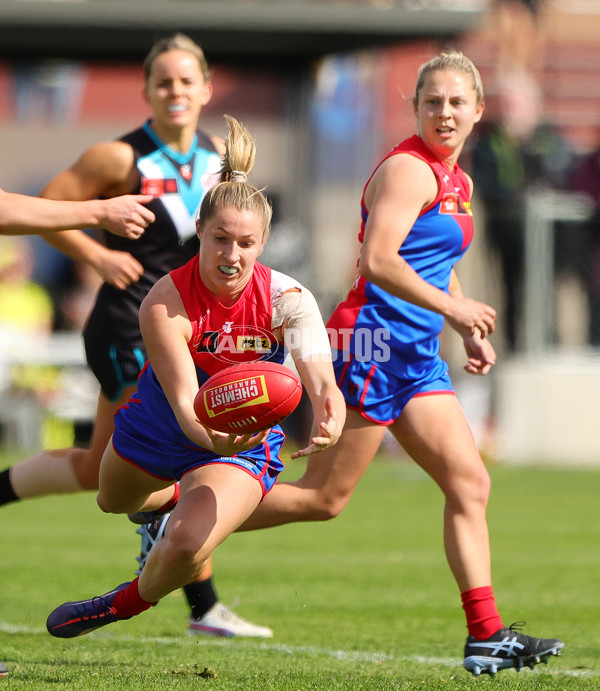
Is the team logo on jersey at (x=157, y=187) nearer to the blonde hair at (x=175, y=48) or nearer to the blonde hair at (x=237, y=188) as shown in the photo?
the blonde hair at (x=175, y=48)

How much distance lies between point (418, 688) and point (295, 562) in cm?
338

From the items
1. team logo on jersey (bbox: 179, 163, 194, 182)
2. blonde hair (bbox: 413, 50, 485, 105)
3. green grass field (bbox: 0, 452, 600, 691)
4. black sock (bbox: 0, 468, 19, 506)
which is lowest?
green grass field (bbox: 0, 452, 600, 691)

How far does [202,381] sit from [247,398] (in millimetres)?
584

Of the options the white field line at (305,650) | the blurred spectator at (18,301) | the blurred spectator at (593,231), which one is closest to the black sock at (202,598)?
the white field line at (305,650)

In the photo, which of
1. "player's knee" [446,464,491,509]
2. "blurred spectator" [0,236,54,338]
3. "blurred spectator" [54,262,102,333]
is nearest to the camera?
"player's knee" [446,464,491,509]

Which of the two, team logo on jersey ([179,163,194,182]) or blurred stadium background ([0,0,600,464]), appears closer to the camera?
team logo on jersey ([179,163,194,182])

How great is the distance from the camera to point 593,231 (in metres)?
14.5

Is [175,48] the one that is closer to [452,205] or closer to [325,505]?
[452,205]

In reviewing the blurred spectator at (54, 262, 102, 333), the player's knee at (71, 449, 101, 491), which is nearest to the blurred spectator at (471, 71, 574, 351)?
the blurred spectator at (54, 262, 102, 333)

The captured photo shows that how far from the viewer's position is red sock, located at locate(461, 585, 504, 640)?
4766mm

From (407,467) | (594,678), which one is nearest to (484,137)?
(407,467)

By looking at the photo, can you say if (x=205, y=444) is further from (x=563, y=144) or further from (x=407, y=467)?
(x=563, y=144)

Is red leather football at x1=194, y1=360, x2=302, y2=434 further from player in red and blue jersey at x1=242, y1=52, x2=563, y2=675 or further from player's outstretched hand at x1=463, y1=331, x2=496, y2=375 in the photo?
player's outstretched hand at x1=463, y1=331, x2=496, y2=375

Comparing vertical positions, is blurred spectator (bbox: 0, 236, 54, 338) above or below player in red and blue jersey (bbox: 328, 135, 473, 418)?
above
